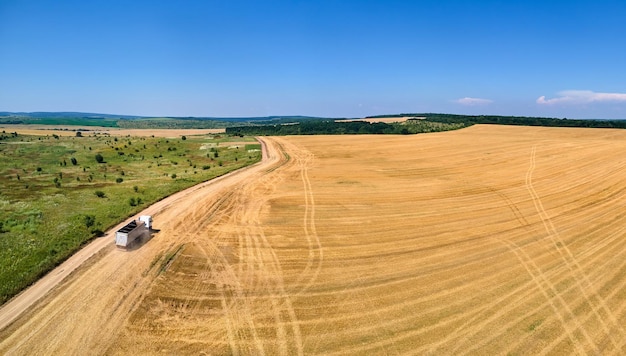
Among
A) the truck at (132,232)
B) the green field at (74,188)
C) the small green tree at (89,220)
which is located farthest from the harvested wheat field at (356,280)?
the small green tree at (89,220)

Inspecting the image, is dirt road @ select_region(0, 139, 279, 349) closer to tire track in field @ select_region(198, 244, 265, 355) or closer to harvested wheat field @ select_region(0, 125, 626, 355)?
harvested wheat field @ select_region(0, 125, 626, 355)

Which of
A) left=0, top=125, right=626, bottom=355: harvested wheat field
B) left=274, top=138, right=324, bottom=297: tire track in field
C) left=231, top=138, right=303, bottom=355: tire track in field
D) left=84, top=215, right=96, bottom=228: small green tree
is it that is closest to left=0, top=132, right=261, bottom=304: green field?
left=84, top=215, right=96, bottom=228: small green tree

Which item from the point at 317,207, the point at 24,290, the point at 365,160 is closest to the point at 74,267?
the point at 24,290

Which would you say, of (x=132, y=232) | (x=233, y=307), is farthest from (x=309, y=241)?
(x=132, y=232)

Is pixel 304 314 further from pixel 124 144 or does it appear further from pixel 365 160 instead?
pixel 124 144

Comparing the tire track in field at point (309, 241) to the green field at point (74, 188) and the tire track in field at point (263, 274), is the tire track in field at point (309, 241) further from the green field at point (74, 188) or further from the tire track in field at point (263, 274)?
the green field at point (74, 188)

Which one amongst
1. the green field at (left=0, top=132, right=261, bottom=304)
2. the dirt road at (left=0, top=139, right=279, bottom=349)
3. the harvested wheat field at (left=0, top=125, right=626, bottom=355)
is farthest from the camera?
the green field at (left=0, top=132, right=261, bottom=304)
